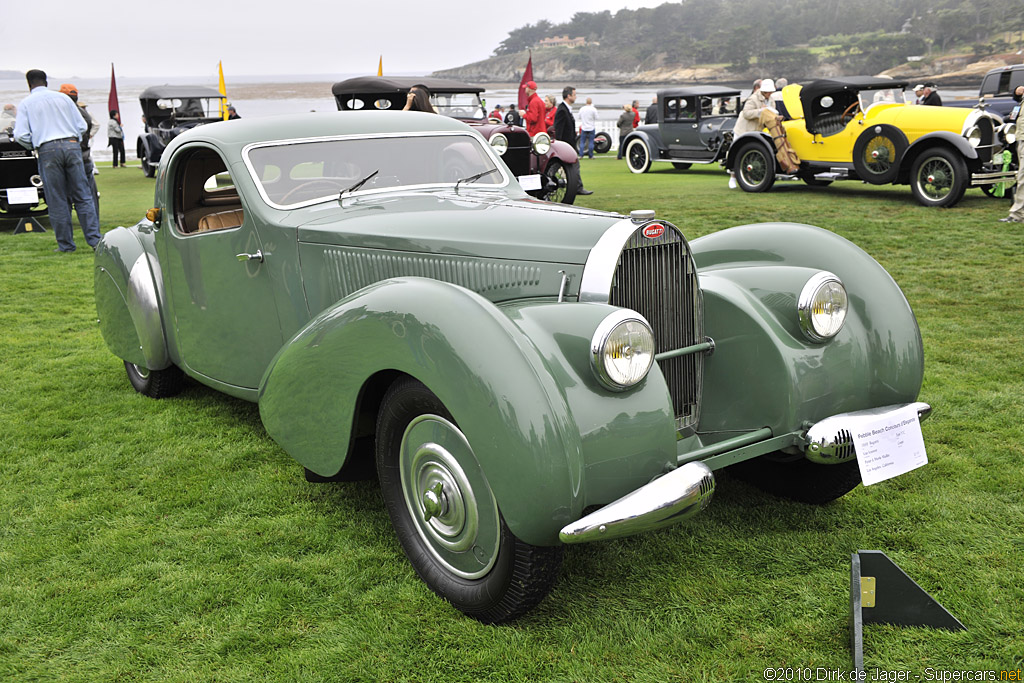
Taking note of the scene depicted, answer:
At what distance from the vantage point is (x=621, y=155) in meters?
22.9

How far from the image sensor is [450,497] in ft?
8.70

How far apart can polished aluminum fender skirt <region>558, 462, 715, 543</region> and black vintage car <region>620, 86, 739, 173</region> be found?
52.9ft

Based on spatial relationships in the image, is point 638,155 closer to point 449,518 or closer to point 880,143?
point 880,143

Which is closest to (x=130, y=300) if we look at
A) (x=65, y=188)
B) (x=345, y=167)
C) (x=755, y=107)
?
(x=345, y=167)

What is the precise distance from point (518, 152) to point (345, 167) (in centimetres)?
911

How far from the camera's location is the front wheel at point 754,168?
45.0 ft

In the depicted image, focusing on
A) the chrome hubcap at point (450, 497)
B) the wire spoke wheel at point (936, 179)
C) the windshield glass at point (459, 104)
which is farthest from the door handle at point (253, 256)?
the windshield glass at point (459, 104)

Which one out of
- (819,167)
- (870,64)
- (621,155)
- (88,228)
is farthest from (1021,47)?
(88,228)

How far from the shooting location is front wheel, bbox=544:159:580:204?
12984 millimetres

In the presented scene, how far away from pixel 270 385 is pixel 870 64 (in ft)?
300

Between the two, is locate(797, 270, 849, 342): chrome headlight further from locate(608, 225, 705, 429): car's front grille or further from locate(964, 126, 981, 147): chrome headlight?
locate(964, 126, 981, 147): chrome headlight

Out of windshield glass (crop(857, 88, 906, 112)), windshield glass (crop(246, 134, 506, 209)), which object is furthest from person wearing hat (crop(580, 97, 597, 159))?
windshield glass (crop(246, 134, 506, 209))

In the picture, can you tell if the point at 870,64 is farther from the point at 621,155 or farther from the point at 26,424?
the point at 26,424

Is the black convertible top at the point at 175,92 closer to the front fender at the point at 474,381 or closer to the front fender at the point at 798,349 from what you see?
the front fender at the point at 474,381
